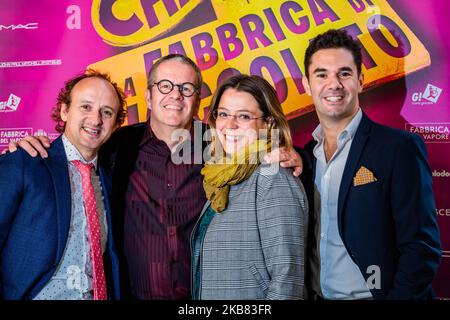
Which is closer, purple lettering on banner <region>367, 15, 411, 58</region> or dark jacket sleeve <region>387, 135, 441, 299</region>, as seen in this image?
dark jacket sleeve <region>387, 135, 441, 299</region>

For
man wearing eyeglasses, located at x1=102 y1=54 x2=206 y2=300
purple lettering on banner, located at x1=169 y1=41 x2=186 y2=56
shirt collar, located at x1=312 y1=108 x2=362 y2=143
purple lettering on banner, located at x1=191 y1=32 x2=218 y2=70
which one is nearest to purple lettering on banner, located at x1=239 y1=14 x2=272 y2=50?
purple lettering on banner, located at x1=191 y1=32 x2=218 y2=70

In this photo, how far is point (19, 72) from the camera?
357 centimetres

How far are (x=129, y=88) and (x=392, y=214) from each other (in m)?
2.10

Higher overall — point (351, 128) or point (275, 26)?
point (275, 26)

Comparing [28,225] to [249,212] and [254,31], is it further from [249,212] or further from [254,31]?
[254,31]

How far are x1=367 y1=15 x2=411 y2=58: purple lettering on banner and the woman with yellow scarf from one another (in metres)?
1.31

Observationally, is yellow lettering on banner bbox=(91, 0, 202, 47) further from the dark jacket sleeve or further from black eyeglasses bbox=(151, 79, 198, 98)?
the dark jacket sleeve

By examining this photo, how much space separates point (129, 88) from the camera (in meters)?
3.43

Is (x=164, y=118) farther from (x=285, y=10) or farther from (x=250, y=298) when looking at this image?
(x=285, y=10)

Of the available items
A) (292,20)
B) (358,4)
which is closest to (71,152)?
(292,20)

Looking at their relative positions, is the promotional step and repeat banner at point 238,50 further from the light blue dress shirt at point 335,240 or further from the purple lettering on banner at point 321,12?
the light blue dress shirt at point 335,240

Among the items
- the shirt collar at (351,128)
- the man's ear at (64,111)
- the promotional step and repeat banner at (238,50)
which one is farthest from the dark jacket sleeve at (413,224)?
the man's ear at (64,111)

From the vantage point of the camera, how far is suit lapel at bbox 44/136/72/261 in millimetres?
2145

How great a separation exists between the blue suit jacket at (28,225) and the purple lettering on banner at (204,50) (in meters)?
1.54
